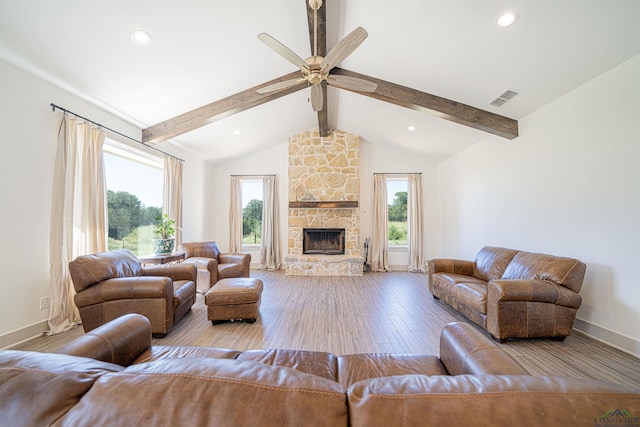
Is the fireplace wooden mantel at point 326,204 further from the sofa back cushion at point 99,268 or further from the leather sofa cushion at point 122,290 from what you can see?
the leather sofa cushion at point 122,290

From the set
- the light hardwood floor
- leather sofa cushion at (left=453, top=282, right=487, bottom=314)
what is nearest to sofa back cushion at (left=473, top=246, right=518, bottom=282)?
leather sofa cushion at (left=453, top=282, right=487, bottom=314)

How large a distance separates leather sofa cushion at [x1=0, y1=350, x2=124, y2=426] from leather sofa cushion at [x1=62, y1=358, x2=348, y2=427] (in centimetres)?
4

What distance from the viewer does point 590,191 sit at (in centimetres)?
262

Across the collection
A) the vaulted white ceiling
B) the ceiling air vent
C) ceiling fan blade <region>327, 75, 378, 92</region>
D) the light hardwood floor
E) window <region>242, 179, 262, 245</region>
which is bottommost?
the light hardwood floor

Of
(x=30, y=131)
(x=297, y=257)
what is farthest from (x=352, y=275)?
(x=30, y=131)

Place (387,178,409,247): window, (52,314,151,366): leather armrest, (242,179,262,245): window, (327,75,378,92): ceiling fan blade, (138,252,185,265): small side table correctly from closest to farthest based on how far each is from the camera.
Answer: (52,314,151,366): leather armrest → (327,75,378,92): ceiling fan blade → (138,252,185,265): small side table → (387,178,409,247): window → (242,179,262,245): window

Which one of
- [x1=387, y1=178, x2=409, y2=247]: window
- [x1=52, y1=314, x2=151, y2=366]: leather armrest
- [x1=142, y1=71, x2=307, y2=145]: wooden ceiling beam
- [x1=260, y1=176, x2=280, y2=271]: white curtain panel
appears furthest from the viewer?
[x1=387, y1=178, x2=409, y2=247]: window

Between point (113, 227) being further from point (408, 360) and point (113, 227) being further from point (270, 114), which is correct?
point (408, 360)

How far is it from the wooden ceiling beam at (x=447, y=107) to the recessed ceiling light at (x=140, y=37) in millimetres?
2265

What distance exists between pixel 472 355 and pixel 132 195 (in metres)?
4.90

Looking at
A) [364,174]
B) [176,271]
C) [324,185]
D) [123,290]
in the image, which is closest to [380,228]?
[364,174]

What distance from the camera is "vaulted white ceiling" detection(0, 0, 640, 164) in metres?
2.11

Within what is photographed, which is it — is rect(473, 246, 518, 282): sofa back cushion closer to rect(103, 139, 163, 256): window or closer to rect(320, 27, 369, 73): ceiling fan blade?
rect(320, 27, 369, 73): ceiling fan blade

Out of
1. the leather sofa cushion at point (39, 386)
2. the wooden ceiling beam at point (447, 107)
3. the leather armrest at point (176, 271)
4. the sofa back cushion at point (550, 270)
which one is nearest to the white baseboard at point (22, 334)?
the leather armrest at point (176, 271)
